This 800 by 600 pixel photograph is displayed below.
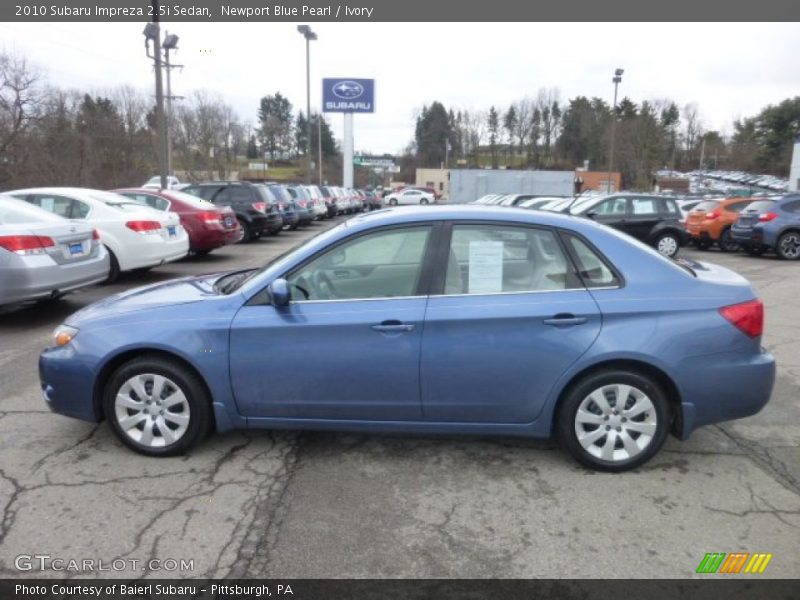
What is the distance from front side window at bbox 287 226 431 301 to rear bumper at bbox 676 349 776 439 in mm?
1691

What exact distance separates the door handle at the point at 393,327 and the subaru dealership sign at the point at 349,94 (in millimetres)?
42090

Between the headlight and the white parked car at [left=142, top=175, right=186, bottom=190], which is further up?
the white parked car at [left=142, top=175, right=186, bottom=190]

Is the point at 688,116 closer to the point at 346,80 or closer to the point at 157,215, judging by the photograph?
the point at 346,80

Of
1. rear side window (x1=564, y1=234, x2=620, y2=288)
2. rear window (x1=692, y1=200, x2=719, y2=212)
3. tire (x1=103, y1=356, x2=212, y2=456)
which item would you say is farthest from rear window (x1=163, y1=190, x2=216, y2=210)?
rear window (x1=692, y1=200, x2=719, y2=212)

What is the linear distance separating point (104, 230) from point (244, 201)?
7.58m

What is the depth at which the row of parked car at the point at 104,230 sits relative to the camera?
258 inches

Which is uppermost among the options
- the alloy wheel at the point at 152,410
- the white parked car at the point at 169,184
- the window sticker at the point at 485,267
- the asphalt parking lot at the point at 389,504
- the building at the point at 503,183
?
the building at the point at 503,183

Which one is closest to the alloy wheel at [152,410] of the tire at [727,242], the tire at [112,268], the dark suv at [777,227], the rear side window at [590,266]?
the rear side window at [590,266]

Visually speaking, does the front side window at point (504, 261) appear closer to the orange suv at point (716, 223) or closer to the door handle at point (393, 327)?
the door handle at point (393, 327)

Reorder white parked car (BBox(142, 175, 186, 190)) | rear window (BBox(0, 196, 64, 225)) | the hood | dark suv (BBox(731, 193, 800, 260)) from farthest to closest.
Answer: white parked car (BBox(142, 175, 186, 190)), dark suv (BBox(731, 193, 800, 260)), rear window (BBox(0, 196, 64, 225)), the hood

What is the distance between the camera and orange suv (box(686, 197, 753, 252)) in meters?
16.2

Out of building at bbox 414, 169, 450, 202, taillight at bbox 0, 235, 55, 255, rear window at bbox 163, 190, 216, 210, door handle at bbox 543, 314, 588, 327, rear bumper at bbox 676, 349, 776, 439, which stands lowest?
rear bumper at bbox 676, 349, 776, 439

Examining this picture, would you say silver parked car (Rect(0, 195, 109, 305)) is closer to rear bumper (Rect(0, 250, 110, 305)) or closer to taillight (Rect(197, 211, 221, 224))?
rear bumper (Rect(0, 250, 110, 305))

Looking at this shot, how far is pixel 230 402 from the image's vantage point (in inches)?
144
